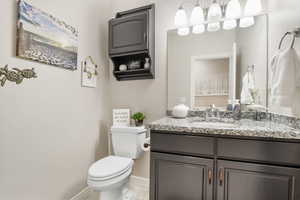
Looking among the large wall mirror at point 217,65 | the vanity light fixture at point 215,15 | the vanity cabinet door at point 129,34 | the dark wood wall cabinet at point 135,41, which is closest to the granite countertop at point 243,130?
the large wall mirror at point 217,65

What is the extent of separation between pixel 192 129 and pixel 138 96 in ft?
3.54

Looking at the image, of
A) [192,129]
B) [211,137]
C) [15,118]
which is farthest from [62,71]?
[211,137]

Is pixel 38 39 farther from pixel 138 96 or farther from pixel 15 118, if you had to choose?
pixel 138 96

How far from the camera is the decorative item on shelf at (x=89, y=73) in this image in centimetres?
183

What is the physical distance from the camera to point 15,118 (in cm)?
120

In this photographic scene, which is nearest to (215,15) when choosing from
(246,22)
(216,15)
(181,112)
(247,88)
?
(216,15)

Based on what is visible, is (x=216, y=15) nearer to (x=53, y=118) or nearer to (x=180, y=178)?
(x=180, y=178)

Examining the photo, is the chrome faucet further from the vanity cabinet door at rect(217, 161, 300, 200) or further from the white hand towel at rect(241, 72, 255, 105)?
the vanity cabinet door at rect(217, 161, 300, 200)

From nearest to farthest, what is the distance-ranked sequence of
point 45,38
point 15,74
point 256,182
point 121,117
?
1. point 256,182
2. point 15,74
3. point 45,38
4. point 121,117

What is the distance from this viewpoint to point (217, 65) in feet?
5.56

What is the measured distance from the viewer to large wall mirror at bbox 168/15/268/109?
5.08 feet

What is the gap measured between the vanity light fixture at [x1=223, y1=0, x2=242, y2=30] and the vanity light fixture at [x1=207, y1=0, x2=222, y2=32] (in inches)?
2.9

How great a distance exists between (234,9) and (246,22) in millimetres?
174

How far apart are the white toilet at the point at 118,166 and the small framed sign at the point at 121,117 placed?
0.13 metres
